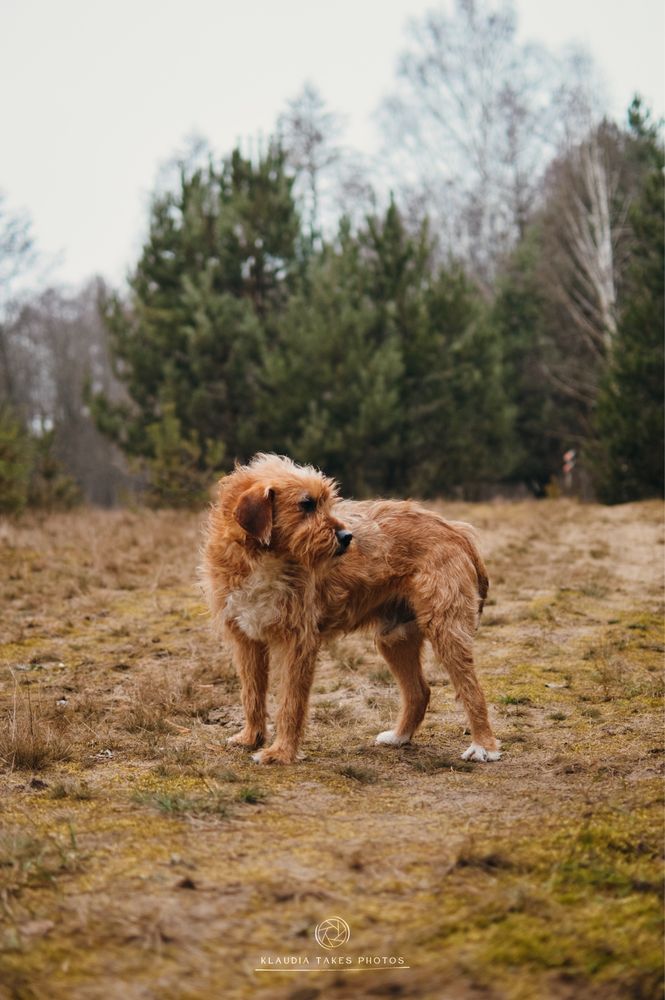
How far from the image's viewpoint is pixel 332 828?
10.9 ft

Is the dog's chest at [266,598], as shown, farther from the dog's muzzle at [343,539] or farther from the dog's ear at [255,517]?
the dog's muzzle at [343,539]

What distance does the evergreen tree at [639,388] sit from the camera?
1941cm

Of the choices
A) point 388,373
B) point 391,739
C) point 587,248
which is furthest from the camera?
point 587,248

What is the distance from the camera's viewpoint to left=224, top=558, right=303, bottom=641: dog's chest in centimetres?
460

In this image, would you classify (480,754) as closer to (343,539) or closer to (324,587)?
(324,587)

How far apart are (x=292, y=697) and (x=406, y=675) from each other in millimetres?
880

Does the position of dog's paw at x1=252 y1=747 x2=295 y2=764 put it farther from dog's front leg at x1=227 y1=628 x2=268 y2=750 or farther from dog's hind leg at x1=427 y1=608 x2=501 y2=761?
dog's hind leg at x1=427 y1=608 x2=501 y2=761

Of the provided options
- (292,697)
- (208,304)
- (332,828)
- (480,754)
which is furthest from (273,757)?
(208,304)

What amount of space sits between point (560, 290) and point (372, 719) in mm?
22007

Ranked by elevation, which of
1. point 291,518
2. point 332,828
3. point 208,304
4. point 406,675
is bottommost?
point 332,828

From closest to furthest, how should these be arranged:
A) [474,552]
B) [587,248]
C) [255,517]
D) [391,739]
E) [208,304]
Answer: [255,517]
[391,739]
[474,552]
[208,304]
[587,248]

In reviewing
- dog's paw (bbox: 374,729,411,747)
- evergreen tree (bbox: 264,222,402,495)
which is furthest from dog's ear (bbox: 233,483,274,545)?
evergreen tree (bbox: 264,222,402,495)

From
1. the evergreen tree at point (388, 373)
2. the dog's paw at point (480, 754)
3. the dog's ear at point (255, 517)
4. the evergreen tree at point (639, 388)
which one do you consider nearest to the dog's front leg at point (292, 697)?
the dog's ear at point (255, 517)

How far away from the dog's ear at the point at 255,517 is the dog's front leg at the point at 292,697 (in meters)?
0.56
